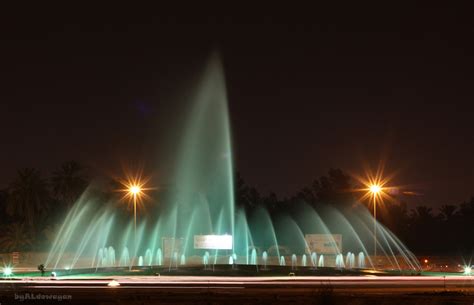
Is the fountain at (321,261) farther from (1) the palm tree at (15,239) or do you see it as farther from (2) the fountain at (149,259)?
(1) the palm tree at (15,239)

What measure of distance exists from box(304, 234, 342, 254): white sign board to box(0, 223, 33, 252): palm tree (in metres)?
32.1

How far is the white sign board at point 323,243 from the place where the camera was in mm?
61188

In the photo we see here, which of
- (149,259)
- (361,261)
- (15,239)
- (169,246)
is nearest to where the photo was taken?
(361,261)

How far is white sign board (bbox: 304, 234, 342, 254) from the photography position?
201ft

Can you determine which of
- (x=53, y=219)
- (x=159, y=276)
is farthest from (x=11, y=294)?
(x=53, y=219)

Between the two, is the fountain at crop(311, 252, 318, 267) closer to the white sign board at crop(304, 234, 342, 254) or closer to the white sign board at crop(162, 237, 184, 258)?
the white sign board at crop(304, 234, 342, 254)

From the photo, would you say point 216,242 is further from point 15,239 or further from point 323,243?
point 15,239

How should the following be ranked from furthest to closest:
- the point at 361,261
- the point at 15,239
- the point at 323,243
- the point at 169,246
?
the point at 15,239 < the point at 169,246 < the point at 323,243 < the point at 361,261

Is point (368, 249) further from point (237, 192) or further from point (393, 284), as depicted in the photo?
point (393, 284)

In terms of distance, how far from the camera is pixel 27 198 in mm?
84750

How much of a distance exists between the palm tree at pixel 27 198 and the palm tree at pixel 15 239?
5.69 meters

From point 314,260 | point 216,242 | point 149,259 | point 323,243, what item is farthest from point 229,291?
point 149,259

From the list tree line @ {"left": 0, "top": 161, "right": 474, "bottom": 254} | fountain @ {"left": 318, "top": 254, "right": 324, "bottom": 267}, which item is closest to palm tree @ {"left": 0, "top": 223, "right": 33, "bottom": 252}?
tree line @ {"left": 0, "top": 161, "right": 474, "bottom": 254}

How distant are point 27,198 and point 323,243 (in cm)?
4002
